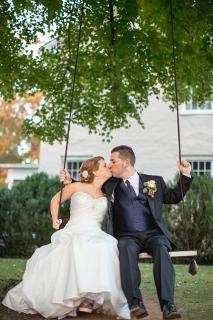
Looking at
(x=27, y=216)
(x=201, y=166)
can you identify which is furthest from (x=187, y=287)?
(x=201, y=166)

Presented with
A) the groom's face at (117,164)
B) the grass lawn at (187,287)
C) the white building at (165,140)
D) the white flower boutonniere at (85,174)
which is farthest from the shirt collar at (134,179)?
the white building at (165,140)

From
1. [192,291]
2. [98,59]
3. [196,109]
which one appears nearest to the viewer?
[192,291]

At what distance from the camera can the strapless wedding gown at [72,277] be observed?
679 centimetres

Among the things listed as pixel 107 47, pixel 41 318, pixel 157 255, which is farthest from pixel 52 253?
pixel 107 47

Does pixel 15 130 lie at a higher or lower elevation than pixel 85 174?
higher

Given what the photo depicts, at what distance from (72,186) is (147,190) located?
0.97 m

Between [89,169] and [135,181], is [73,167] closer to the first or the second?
[89,169]

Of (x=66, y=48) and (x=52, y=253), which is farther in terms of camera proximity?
(x=66, y=48)

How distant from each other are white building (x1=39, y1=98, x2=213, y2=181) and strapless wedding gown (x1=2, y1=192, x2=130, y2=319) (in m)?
16.2

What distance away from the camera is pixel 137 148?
930 inches

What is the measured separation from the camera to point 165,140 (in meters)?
23.4

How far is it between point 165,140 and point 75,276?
55.6 ft

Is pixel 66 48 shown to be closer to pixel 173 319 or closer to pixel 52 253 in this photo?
pixel 52 253

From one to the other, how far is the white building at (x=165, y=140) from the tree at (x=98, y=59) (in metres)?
6.88
